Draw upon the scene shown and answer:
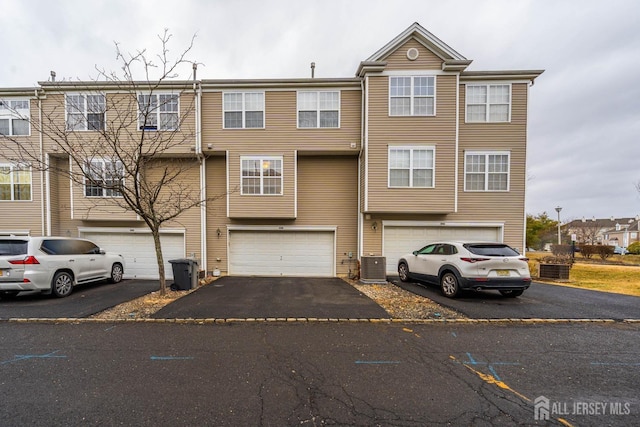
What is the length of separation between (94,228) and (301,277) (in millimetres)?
9307

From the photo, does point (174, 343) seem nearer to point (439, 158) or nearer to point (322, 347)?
point (322, 347)

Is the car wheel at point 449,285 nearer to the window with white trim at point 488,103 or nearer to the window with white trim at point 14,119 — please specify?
the window with white trim at point 488,103

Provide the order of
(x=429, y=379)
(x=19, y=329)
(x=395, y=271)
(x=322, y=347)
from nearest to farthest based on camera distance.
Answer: (x=429, y=379) → (x=322, y=347) → (x=19, y=329) → (x=395, y=271)

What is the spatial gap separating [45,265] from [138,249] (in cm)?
400

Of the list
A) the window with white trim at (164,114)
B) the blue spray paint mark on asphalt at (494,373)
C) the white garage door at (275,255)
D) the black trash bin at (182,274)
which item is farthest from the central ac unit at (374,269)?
the window with white trim at (164,114)

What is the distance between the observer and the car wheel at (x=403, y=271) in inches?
370

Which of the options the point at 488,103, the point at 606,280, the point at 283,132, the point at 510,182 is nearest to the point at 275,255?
the point at 283,132

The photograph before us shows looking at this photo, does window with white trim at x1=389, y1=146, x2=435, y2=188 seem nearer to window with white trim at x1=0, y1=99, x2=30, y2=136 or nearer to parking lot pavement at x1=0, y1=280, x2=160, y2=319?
parking lot pavement at x1=0, y1=280, x2=160, y2=319

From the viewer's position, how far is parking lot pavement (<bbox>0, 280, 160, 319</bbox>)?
5.73m

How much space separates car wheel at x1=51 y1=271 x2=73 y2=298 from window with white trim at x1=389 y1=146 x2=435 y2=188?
1130 centimetres

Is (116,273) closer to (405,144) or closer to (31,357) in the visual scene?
(31,357)

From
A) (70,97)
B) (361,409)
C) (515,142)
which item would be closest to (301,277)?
(361,409)

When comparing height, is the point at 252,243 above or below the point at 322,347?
above

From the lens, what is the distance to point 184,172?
10758 mm
